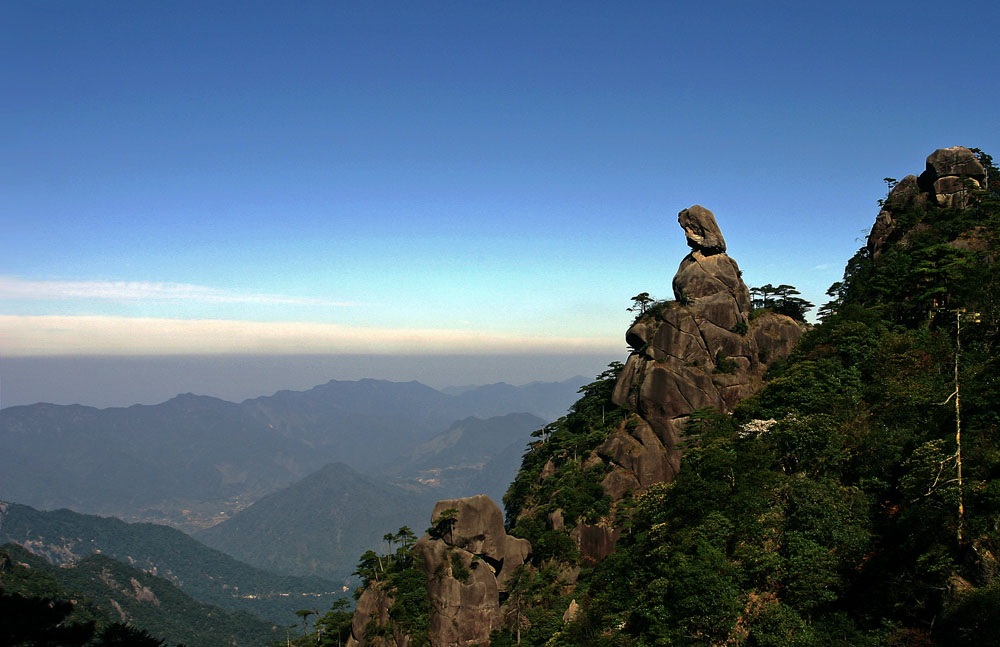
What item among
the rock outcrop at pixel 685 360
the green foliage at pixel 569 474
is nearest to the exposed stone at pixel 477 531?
the green foliage at pixel 569 474

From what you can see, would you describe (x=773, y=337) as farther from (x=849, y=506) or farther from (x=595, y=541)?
(x=849, y=506)

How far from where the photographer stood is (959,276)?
4044 cm

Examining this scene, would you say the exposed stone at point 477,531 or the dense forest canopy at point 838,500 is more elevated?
the dense forest canopy at point 838,500

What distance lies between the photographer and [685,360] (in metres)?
51.4

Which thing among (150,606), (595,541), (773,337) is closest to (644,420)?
(595,541)

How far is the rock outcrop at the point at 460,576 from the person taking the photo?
4388 cm

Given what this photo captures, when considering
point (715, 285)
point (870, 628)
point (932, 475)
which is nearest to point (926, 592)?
point (870, 628)

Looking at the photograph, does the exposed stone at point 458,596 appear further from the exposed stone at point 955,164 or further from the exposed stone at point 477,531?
the exposed stone at point 955,164

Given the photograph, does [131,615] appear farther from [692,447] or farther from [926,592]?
[926,592]

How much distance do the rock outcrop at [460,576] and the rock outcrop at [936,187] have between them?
1937 inches

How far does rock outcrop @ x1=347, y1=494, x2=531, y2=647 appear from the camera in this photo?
43875 mm

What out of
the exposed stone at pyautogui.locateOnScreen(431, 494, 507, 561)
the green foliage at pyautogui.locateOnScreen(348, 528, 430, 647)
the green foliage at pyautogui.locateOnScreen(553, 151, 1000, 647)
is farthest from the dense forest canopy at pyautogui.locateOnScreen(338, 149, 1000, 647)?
the green foliage at pyautogui.locateOnScreen(348, 528, 430, 647)

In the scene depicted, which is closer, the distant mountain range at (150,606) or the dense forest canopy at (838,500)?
Result: the dense forest canopy at (838,500)

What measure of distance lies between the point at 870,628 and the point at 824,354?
84.2ft
